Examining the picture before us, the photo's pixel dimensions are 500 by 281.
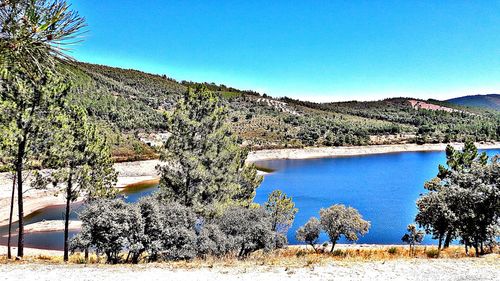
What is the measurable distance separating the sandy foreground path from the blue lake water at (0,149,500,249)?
13.0 meters

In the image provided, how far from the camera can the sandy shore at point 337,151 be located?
115 m

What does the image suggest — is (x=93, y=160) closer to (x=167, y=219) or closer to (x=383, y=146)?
(x=167, y=219)

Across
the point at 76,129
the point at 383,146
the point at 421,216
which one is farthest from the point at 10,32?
the point at 383,146

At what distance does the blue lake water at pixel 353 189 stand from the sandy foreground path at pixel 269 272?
12960mm

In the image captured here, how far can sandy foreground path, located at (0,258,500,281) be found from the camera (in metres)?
11.6

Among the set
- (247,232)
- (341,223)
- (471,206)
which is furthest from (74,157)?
(471,206)

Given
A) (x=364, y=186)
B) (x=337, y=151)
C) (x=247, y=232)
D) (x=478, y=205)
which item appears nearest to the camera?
(x=478, y=205)

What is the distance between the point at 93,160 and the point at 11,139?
19.8 ft

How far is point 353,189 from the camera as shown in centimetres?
6738

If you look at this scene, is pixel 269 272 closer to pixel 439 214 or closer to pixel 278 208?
pixel 439 214

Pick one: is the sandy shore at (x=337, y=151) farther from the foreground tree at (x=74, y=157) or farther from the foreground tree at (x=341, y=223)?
the foreground tree at (x=74, y=157)

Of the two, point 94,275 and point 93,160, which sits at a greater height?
point 93,160

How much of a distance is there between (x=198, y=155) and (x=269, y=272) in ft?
36.7

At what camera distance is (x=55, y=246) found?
32.9m
